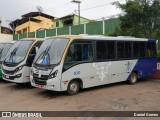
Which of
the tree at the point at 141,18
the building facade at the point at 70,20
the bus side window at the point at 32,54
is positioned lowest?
the bus side window at the point at 32,54

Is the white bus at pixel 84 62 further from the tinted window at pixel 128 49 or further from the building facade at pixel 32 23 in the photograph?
the building facade at pixel 32 23

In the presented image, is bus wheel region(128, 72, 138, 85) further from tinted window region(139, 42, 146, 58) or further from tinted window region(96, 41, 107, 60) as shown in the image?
tinted window region(96, 41, 107, 60)

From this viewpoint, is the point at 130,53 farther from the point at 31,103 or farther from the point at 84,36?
the point at 31,103

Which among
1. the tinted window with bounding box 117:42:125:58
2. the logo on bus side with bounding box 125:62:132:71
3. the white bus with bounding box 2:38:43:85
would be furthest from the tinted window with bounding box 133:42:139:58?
the white bus with bounding box 2:38:43:85

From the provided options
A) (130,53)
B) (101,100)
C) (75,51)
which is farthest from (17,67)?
(130,53)

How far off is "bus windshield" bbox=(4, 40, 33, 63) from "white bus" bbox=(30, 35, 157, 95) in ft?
4.98

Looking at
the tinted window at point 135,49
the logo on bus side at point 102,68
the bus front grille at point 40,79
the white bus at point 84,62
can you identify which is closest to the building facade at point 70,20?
the tinted window at point 135,49

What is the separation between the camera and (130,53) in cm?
1416

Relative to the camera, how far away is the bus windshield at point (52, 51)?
10969 millimetres

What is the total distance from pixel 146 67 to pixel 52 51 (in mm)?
6027

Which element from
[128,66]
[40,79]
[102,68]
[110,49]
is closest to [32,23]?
[128,66]

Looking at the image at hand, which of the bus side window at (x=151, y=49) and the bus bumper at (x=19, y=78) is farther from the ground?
the bus side window at (x=151, y=49)

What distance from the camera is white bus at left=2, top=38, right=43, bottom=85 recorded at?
41.6ft

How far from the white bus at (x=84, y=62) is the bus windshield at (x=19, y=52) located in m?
1.52
